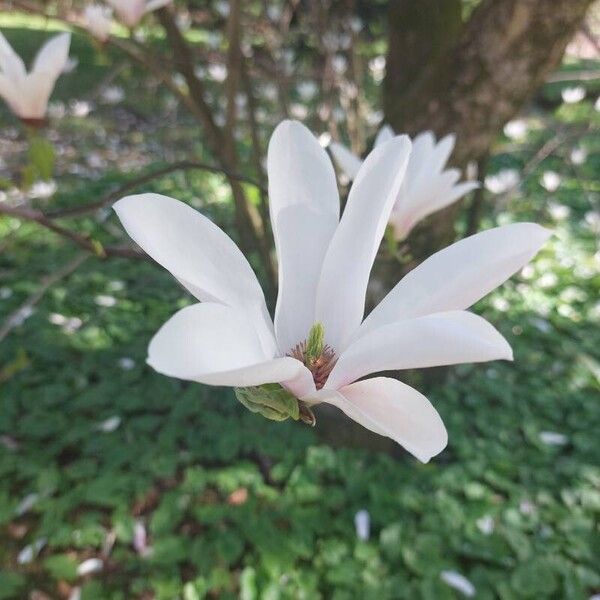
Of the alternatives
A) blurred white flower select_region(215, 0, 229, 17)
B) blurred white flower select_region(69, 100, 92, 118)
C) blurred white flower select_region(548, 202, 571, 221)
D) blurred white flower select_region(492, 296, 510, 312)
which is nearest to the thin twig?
blurred white flower select_region(69, 100, 92, 118)

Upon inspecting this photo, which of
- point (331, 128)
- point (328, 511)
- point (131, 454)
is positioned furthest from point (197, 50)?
point (328, 511)

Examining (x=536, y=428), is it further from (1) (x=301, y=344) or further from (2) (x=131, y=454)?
(1) (x=301, y=344)

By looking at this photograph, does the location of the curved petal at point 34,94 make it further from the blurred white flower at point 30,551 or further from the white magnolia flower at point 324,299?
the blurred white flower at point 30,551

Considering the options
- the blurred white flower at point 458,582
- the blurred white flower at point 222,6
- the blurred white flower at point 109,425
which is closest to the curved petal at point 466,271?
the blurred white flower at point 458,582

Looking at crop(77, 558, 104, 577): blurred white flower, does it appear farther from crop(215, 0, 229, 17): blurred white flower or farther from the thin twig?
crop(215, 0, 229, 17): blurred white flower

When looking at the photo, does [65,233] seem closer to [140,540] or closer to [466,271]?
[466,271]

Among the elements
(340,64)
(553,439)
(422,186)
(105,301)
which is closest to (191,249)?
(422,186)
